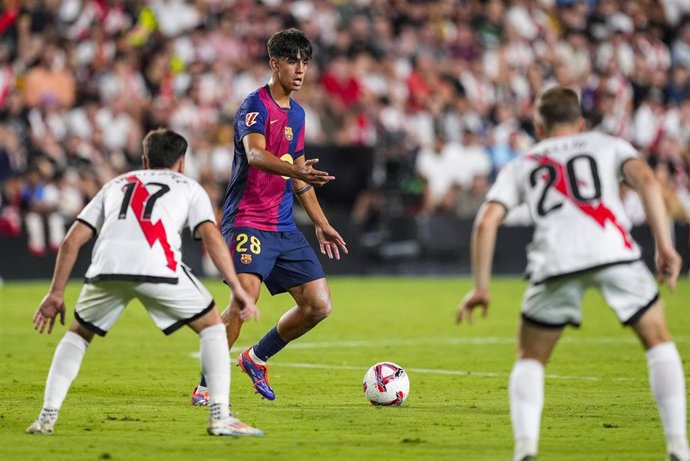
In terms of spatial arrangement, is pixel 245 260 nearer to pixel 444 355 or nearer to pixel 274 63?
pixel 274 63

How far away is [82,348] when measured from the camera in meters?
7.39

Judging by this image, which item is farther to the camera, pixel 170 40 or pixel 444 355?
pixel 170 40

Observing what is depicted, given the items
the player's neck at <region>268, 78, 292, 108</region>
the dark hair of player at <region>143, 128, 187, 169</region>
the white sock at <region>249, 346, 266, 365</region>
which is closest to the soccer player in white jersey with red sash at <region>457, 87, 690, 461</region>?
the dark hair of player at <region>143, 128, 187, 169</region>

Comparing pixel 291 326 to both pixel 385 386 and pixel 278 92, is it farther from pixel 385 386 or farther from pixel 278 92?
pixel 278 92

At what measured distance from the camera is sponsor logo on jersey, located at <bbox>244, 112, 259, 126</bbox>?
29.8ft

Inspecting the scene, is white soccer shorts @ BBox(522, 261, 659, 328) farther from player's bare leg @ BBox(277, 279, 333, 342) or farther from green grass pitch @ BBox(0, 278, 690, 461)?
player's bare leg @ BBox(277, 279, 333, 342)

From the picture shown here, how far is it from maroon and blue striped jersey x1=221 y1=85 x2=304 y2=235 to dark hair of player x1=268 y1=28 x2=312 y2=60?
1.01 ft

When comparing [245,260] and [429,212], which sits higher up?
[429,212]

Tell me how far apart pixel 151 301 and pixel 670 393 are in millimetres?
2904

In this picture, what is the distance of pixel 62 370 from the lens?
7.34m

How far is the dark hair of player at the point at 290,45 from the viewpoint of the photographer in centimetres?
916

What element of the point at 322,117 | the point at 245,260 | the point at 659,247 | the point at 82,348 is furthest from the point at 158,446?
the point at 322,117

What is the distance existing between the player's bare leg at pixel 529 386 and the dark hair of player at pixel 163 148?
91.5 inches

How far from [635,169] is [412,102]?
63.4 feet
